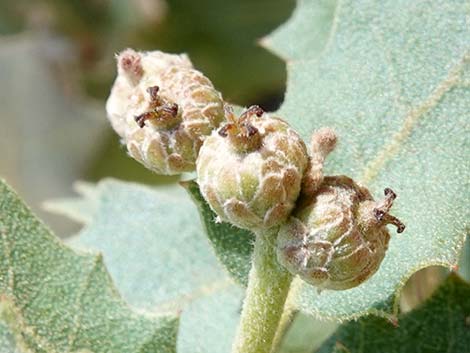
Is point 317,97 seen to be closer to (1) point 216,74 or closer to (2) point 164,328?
(2) point 164,328

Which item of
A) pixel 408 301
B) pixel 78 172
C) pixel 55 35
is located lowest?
pixel 78 172

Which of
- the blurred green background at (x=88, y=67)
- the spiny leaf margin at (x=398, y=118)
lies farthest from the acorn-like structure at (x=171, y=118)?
Answer: the blurred green background at (x=88, y=67)

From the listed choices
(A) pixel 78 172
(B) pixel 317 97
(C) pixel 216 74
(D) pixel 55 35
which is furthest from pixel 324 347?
(A) pixel 78 172

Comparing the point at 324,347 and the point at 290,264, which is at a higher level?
the point at 290,264

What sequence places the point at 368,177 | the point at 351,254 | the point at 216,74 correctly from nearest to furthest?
the point at 351,254, the point at 368,177, the point at 216,74

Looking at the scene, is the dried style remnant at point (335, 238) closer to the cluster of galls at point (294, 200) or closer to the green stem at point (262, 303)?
the cluster of galls at point (294, 200)

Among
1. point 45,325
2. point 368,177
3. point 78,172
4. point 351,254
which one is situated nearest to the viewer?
point 351,254
